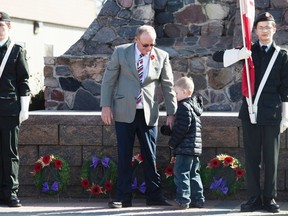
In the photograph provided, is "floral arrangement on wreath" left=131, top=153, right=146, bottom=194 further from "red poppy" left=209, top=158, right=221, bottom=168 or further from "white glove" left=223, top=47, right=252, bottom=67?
"white glove" left=223, top=47, right=252, bottom=67

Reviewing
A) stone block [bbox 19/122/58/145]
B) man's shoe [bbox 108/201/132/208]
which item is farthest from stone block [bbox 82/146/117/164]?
man's shoe [bbox 108/201/132/208]

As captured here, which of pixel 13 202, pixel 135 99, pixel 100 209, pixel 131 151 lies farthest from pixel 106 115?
pixel 13 202

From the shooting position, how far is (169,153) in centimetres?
882

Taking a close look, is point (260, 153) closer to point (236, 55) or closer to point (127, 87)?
point (236, 55)

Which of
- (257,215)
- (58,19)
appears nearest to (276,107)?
(257,215)

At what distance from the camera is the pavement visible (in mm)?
7848

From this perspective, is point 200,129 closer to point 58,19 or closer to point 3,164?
point 3,164

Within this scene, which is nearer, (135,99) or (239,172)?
(135,99)

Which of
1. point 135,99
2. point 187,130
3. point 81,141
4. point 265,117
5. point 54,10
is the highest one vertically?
point 54,10

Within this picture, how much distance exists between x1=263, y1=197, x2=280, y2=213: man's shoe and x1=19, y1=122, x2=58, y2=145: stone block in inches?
90.3

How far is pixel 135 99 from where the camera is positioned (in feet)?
26.3

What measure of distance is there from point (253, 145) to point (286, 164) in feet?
3.18

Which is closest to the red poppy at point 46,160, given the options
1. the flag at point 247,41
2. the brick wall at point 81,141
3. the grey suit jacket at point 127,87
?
the brick wall at point 81,141

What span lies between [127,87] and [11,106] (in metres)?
1.10
